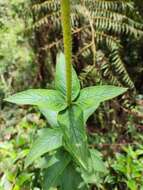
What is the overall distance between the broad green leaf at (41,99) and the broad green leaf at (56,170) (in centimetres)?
23

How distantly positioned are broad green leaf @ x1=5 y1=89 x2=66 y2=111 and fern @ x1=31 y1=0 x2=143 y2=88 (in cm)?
64

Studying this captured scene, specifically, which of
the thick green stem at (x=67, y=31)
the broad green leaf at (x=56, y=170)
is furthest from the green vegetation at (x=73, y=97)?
the thick green stem at (x=67, y=31)

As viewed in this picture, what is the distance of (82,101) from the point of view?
1.24 metres

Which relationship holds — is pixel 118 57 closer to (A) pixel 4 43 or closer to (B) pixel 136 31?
(B) pixel 136 31

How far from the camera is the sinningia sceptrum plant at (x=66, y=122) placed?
3.81ft

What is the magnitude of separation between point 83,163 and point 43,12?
3.51ft

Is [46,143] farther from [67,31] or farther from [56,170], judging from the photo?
[67,31]

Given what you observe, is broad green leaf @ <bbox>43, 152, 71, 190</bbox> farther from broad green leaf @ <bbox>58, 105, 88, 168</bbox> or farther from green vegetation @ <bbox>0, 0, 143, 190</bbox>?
broad green leaf @ <bbox>58, 105, 88, 168</bbox>

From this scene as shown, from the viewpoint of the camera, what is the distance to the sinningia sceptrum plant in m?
1.16

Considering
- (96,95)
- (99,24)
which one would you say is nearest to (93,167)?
(96,95)

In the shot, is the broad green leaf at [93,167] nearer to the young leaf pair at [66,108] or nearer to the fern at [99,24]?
the young leaf pair at [66,108]

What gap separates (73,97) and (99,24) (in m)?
0.74

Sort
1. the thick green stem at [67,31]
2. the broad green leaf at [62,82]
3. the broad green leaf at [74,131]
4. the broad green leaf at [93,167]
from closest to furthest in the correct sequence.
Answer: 1. the thick green stem at [67,31]
2. the broad green leaf at [74,131]
3. the broad green leaf at [62,82]
4. the broad green leaf at [93,167]

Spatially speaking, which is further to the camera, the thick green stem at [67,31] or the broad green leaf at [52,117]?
the broad green leaf at [52,117]
